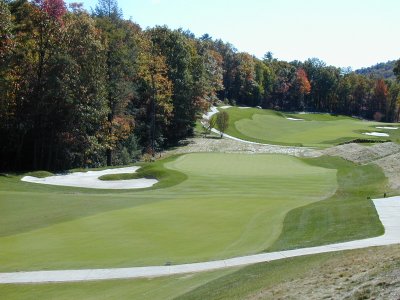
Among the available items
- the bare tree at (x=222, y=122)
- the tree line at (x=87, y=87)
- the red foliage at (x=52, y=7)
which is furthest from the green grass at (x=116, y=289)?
the bare tree at (x=222, y=122)

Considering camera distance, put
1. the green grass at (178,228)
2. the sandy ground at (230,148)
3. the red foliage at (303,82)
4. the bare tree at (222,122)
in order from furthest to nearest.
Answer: the red foliage at (303,82) → the bare tree at (222,122) → the sandy ground at (230,148) → the green grass at (178,228)

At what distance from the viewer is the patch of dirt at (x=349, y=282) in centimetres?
841

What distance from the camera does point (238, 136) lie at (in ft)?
248

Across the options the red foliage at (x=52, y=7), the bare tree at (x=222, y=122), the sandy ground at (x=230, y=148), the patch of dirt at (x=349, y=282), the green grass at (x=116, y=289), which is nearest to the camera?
the patch of dirt at (x=349, y=282)

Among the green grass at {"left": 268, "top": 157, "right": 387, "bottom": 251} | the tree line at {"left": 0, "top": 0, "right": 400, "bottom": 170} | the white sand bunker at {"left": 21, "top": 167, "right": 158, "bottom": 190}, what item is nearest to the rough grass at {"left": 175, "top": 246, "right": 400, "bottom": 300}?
the green grass at {"left": 268, "top": 157, "right": 387, "bottom": 251}

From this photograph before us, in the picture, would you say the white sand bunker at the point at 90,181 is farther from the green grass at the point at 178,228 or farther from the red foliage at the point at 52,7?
the red foliage at the point at 52,7

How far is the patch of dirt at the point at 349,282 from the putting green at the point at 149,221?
543cm

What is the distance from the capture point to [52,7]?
42.4 metres

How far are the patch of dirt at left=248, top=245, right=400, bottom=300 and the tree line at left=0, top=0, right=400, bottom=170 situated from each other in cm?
3246

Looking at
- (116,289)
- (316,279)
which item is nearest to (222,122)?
A: (116,289)

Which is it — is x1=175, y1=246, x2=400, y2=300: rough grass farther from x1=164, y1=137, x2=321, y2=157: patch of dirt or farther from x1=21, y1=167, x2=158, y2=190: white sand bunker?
x1=164, y1=137, x2=321, y2=157: patch of dirt

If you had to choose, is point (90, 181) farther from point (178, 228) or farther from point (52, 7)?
point (178, 228)

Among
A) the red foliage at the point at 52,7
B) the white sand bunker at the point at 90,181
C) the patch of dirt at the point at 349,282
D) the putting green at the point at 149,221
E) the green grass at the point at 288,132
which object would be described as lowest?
the putting green at the point at 149,221

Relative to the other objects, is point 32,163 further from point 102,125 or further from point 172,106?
point 172,106
